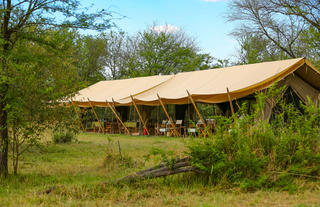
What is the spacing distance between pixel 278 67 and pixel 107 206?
926cm

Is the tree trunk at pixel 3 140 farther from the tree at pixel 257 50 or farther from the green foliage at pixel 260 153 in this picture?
the tree at pixel 257 50

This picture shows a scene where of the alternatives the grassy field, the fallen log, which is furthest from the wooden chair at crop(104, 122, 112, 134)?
the fallen log

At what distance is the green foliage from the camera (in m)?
4.64

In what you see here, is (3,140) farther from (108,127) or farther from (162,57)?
(162,57)

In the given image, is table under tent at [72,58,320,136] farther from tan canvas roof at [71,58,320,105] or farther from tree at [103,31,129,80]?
tree at [103,31,129,80]

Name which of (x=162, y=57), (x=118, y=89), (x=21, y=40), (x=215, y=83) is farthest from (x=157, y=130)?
(x=162, y=57)

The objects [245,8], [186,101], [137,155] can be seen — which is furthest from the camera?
[245,8]

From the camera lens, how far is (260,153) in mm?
4852

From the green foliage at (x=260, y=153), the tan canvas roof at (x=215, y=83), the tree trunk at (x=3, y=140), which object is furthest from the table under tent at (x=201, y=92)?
the green foliage at (x=260, y=153)

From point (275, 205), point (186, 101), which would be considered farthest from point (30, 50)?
point (186, 101)

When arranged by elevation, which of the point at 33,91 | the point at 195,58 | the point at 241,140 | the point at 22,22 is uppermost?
the point at 195,58

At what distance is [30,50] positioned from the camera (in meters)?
5.74

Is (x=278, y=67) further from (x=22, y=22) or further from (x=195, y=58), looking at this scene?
(x=195, y=58)

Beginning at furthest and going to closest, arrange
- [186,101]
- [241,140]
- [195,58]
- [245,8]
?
1. [195,58]
2. [245,8]
3. [186,101]
4. [241,140]
